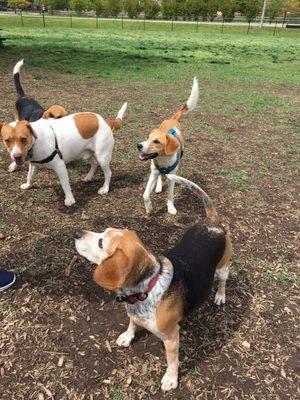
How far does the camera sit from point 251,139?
7.77 m

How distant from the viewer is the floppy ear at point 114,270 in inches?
86.0

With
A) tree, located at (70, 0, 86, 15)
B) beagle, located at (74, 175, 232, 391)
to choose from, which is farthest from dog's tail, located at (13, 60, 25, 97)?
tree, located at (70, 0, 86, 15)

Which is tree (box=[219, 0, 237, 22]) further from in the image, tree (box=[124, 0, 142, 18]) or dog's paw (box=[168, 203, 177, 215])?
dog's paw (box=[168, 203, 177, 215])

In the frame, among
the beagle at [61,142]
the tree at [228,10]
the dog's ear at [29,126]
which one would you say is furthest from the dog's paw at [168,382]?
the tree at [228,10]

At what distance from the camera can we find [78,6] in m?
62.1

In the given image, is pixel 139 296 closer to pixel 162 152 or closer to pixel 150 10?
pixel 162 152

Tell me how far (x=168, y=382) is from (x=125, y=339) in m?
0.50

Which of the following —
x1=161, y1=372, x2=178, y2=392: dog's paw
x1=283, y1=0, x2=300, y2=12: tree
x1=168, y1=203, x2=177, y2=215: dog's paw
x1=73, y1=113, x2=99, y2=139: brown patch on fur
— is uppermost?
x1=283, y1=0, x2=300, y2=12: tree

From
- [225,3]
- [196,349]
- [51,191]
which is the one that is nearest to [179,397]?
[196,349]

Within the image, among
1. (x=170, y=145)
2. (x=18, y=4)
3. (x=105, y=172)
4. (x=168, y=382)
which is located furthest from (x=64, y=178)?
(x=18, y=4)

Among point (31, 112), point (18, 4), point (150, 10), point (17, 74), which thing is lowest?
point (31, 112)

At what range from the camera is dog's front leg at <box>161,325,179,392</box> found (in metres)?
2.61

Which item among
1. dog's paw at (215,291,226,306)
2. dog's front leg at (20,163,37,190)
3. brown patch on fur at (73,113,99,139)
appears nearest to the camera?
dog's paw at (215,291,226,306)

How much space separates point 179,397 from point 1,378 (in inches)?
53.9
